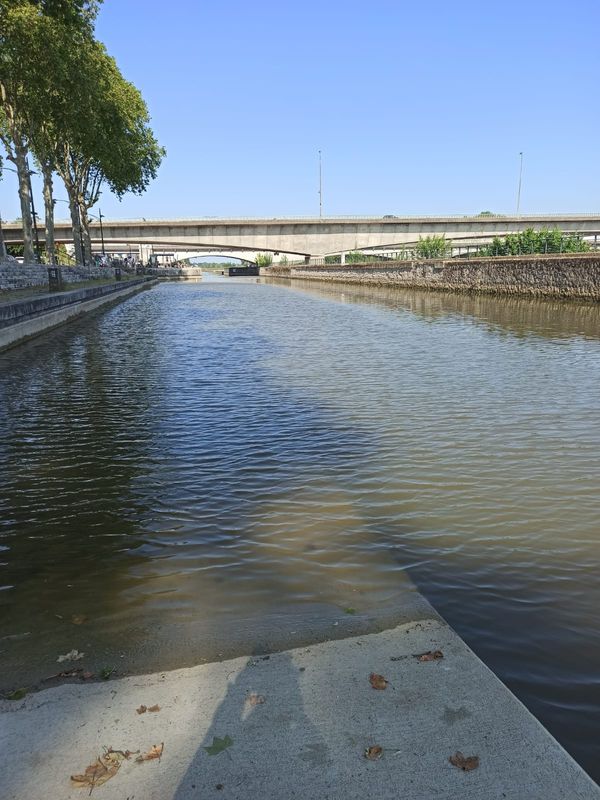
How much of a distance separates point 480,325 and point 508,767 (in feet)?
68.1

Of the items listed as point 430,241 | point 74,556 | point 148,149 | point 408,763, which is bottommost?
point 74,556

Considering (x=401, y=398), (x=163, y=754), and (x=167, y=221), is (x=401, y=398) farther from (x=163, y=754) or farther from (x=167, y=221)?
(x=167, y=221)

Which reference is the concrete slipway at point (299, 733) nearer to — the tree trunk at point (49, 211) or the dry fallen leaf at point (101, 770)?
the dry fallen leaf at point (101, 770)

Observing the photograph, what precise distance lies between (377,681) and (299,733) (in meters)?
0.53

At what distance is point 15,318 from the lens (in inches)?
715

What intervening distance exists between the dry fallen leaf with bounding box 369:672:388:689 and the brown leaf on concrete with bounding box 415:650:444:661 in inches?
11.7

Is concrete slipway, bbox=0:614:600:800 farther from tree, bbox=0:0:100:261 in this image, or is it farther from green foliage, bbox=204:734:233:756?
tree, bbox=0:0:100:261

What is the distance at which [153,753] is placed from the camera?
2445mm

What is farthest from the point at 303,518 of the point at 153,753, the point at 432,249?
the point at 432,249

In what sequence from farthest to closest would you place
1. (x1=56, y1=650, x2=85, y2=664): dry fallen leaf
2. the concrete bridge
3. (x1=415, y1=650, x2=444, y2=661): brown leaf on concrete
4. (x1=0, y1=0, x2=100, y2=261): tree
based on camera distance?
the concrete bridge
(x1=0, y1=0, x2=100, y2=261): tree
(x1=56, y1=650, x2=85, y2=664): dry fallen leaf
(x1=415, y1=650, x2=444, y2=661): brown leaf on concrete

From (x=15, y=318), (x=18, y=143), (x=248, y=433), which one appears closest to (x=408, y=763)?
(x=248, y=433)

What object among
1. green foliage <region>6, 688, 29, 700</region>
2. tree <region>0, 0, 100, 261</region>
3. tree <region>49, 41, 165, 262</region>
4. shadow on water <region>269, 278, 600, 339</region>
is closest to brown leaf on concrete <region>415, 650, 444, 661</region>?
green foliage <region>6, 688, 29, 700</region>

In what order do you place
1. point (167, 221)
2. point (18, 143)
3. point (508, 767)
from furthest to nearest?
point (167, 221)
point (18, 143)
point (508, 767)

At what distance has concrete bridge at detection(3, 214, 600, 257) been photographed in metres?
88.8
